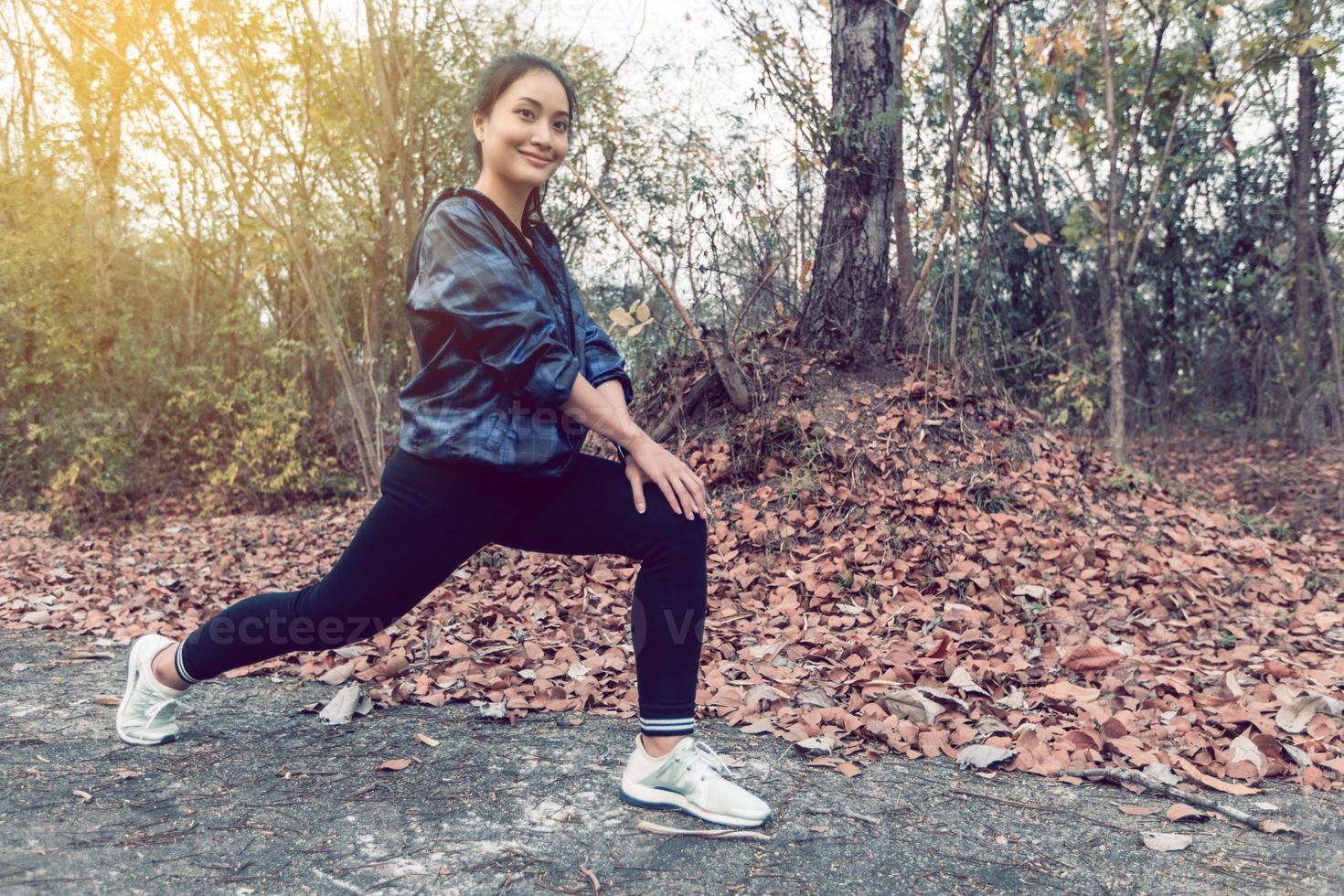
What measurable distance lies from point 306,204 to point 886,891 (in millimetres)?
8649

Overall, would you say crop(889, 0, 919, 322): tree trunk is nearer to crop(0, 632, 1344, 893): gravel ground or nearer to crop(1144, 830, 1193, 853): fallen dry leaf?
crop(0, 632, 1344, 893): gravel ground

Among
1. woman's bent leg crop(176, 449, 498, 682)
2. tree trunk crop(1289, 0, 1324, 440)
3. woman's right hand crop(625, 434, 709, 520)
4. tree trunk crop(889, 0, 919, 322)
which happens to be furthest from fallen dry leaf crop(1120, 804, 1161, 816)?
tree trunk crop(1289, 0, 1324, 440)

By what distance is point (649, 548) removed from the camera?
7.98ft

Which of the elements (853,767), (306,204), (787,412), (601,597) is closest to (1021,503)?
(787,412)

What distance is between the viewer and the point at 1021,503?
5.50 meters

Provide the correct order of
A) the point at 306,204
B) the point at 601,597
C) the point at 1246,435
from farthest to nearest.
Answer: the point at 1246,435 → the point at 306,204 → the point at 601,597

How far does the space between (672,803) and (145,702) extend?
1648 mm

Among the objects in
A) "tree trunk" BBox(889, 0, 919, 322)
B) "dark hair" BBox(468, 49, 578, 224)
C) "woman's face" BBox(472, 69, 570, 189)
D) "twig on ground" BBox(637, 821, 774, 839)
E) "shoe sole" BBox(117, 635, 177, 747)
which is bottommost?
"twig on ground" BBox(637, 821, 774, 839)

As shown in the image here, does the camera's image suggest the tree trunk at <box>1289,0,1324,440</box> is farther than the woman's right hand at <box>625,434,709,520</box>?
Yes

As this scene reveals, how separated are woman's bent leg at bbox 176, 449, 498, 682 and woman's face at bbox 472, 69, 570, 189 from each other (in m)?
0.76

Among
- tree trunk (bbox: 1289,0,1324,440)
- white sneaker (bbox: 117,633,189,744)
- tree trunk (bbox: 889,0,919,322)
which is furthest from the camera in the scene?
tree trunk (bbox: 1289,0,1324,440)

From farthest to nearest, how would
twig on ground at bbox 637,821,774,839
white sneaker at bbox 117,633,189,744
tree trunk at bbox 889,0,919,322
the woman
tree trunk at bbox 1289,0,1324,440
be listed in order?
tree trunk at bbox 1289,0,1324,440
tree trunk at bbox 889,0,919,322
white sneaker at bbox 117,633,189,744
twig on ground at bbox 637,821,774,839
the woman

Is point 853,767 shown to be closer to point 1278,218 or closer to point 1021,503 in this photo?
point 1021,503

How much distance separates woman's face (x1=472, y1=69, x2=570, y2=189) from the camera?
8.04 ft
